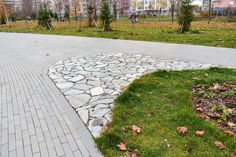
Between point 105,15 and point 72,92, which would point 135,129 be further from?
point 105,15

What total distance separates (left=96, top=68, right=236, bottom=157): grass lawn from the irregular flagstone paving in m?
0.29

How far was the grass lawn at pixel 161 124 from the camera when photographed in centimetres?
286

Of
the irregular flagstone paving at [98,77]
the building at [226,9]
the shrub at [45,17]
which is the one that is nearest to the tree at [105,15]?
the shrub at [45,17]

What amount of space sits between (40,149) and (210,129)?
7.92 feet

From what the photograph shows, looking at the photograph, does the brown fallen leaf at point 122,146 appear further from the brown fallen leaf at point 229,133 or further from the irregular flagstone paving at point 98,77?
the brown fallen leaf at point 229,133

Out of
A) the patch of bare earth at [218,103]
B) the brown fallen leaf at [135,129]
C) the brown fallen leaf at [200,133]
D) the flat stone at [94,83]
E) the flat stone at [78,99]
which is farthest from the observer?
the flat stone at [94,83]

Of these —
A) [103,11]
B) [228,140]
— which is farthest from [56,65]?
[103,11]

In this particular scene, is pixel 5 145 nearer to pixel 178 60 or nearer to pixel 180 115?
pixel 180 115

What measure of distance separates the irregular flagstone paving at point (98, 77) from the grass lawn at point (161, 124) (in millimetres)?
293

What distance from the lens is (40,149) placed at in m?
2.97

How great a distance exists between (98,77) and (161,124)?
9.37 feet

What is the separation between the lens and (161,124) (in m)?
3.45

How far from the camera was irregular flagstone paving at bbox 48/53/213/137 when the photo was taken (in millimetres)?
3997

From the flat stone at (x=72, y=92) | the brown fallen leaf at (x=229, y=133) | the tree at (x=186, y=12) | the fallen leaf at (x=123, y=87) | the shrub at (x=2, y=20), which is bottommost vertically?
the brown fallen leaf at (x=229, y=133)
